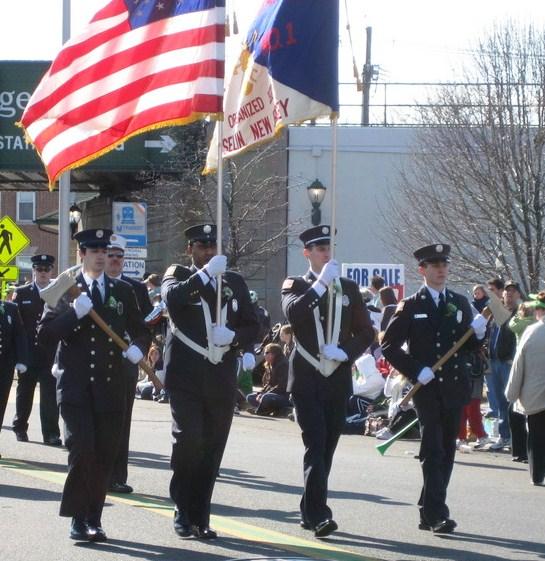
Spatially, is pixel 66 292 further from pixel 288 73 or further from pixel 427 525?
pixel 427 525

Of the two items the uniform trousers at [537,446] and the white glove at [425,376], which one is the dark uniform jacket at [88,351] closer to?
the white glove at [425,376]

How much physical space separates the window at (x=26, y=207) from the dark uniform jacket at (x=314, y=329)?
52.3m

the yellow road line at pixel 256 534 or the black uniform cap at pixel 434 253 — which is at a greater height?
the black uniform cap at pixel 434 253

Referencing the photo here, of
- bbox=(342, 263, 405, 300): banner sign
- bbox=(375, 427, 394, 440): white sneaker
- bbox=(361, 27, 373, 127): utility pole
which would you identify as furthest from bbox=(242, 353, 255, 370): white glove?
bbox=(361, 27, 373, 127): utility pole

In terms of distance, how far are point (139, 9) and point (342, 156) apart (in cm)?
2563

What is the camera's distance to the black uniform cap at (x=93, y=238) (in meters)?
8.77

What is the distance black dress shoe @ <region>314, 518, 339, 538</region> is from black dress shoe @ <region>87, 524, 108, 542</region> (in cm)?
141

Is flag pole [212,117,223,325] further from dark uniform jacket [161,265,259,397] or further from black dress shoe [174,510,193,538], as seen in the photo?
black dress shoe [174,510,193,538]

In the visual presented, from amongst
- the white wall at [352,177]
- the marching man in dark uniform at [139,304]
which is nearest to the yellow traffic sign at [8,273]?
the white wall at [352,177]

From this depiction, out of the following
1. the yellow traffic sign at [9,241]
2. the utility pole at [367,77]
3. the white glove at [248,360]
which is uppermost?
the utility pole at [367,77]

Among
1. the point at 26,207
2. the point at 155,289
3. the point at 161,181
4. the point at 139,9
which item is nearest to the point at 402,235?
Result: the point at 161,181

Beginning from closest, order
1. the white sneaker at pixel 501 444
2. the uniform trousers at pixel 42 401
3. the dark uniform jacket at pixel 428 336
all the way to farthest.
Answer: the dark uniform jacket at pixel 428 336
the uniform trousers at pixel 42 401
the white sneaker at pixel 501 444

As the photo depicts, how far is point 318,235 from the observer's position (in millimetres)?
9086

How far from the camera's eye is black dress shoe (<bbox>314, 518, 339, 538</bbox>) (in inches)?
341
